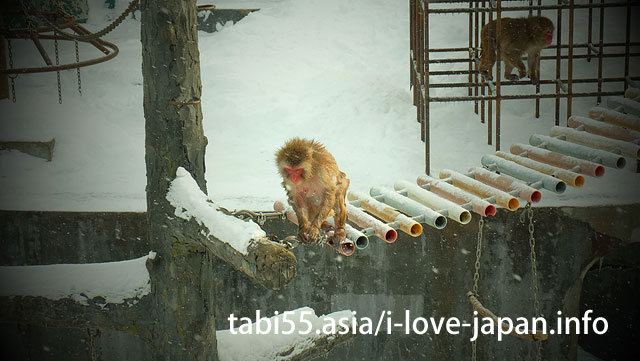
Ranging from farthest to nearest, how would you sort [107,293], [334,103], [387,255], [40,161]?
[334,103] < [40,161] < [387,255] < [107,293]

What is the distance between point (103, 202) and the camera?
285 inches

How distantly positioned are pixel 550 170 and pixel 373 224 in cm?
185

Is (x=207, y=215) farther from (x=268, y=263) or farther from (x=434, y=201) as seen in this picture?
(x=434, y=201)

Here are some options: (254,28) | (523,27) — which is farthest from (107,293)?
(254,28)

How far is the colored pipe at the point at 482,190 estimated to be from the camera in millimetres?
5719

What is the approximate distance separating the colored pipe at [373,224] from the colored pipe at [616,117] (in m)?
3.07

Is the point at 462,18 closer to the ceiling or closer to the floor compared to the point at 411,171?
closer to the ceiling

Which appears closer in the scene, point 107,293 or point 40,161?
point 107,293

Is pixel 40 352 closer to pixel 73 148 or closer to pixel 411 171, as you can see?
pixel 73 148

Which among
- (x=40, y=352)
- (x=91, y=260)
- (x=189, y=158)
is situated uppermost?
(x=189, y=158)

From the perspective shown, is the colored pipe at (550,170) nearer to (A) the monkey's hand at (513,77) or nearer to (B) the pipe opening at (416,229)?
(B) the pipe opening at (416,229)

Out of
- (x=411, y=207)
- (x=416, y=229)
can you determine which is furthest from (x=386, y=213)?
(x=416, y=229)

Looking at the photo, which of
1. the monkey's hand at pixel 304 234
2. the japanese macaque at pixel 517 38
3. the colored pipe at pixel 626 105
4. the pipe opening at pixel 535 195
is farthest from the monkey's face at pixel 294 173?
the japanese macaque at pixel 517 38

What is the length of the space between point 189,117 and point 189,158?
243 mm
